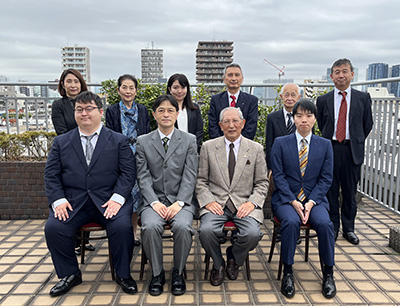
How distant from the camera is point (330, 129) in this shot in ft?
12.6

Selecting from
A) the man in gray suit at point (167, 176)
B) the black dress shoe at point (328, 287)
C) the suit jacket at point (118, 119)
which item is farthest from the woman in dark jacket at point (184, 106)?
the black dress shoe at point (328, 287)

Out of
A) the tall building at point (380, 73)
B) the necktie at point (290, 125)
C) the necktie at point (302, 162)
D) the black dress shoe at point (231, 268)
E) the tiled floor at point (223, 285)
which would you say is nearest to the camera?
the tiled floor at point (223, 285)

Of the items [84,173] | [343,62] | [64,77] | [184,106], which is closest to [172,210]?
[84,173]

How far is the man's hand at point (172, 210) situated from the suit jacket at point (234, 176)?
0.78 feet

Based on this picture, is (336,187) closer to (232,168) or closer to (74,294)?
(232,168)

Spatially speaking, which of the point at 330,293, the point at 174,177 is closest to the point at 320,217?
the point at 330,293

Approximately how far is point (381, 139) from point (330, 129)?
58.2 inches

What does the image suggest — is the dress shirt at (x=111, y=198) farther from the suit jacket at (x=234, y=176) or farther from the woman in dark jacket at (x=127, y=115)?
the suit jacket at (x=234, y=176)

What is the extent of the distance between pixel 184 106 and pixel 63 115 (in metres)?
1.37

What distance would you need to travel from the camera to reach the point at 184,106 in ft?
12.9

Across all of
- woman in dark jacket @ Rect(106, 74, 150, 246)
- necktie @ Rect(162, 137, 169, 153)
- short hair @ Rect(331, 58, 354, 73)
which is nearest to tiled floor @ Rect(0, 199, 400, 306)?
woman in dark jacket @ Rect(106, 74, 150, 246)

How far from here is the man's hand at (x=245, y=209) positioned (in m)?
3.03

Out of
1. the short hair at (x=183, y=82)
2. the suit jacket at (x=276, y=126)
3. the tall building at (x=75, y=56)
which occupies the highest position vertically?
the tall building at (x=75, y=56)

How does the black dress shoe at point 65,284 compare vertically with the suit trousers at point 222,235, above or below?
below
